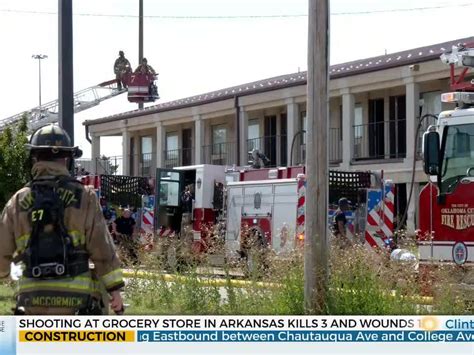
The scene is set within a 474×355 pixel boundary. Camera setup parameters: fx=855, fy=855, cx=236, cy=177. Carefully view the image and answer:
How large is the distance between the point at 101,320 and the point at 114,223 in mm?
16935

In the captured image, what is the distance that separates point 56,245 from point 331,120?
26.1 m

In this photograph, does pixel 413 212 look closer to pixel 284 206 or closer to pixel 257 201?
pixel 257 201

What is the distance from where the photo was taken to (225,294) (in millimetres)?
10547

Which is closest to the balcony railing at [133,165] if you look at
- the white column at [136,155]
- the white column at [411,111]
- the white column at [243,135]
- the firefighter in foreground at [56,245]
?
the white column at [136,155]

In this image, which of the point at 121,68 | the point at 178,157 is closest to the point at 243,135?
the point at 178,157

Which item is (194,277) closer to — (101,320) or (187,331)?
(187,331)

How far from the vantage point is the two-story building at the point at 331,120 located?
83.7 ft

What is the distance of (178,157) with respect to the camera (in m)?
37.5

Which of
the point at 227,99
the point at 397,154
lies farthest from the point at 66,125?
the point at 227,99

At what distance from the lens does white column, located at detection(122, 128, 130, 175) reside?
39594mm

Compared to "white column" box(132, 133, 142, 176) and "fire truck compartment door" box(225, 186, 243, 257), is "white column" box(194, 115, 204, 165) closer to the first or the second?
"white column" box(132, 133, 142, 176)

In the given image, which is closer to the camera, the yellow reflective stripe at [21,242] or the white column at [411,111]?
the yellow reflective stripe at [21,242]

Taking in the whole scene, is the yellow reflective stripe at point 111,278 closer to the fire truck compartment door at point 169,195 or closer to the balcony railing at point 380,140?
the fire truck compartment door at point 169,195

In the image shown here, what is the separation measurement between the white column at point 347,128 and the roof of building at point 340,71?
823mm
